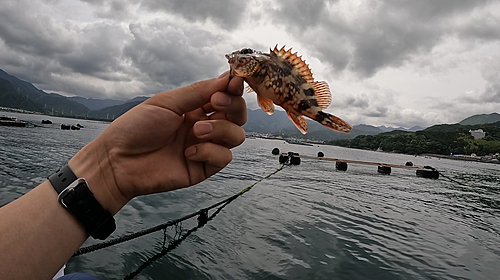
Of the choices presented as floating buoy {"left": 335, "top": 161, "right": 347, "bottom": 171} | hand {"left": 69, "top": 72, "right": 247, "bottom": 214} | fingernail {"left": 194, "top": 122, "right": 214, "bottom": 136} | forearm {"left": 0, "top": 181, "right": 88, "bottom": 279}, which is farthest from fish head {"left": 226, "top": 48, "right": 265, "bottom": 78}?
floating buoy {"left": 335, "top": 161, "right": 347, "bottom": 171}

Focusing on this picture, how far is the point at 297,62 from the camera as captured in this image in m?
Result: 3.77

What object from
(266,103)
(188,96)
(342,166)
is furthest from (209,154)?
(342,166)

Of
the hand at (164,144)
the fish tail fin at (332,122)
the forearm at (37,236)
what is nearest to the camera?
the forearm at (37,236)

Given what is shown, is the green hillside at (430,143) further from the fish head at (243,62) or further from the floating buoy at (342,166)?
the fish head at (243,62)

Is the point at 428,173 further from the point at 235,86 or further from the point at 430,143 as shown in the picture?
the point at 430,143

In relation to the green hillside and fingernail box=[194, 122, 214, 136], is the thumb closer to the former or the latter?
fingernail box=[194, 122, 214, 136]

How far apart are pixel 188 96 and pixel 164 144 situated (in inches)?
25.9

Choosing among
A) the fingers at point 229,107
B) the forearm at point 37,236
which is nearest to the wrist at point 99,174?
the forearm at point 37,236

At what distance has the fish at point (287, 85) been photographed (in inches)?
128

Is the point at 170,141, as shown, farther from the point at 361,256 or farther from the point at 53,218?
the point at 361,256

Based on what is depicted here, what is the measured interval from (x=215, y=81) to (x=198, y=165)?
3.23 feet

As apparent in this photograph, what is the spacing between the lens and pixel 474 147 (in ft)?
→ 448

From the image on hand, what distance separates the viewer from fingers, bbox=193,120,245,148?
2.87m

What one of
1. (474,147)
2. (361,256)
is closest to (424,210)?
(361,256)
